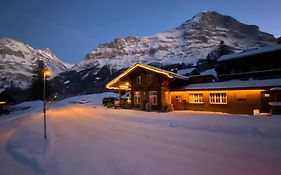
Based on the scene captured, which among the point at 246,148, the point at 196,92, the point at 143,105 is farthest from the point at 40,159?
the point at 143,105

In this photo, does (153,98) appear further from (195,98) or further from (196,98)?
(196,98)

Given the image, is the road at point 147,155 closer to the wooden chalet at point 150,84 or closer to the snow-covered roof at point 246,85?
the snow-covered roof at point 246,85

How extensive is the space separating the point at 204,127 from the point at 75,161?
10539 mm

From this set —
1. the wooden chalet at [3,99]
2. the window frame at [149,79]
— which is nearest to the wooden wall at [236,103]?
the window frame at [149,79]

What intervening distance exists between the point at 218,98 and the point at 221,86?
5.07 ft

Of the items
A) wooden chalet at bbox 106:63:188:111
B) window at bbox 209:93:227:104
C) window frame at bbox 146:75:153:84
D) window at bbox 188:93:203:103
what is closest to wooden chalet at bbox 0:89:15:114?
wooden chalet at bbox 106:63:188:111

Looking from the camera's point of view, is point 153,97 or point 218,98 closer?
point 218,98

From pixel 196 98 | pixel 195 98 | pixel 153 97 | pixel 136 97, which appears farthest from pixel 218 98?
pixel 136 97

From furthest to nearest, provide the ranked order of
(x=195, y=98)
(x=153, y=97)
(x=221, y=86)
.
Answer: (x=153, y=97) → (x=195, y=98) → (x=221, y=86)

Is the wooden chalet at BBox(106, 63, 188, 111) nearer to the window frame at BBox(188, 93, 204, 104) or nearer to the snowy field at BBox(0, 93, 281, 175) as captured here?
the window frame at BBox(188, 93, 204, 104)

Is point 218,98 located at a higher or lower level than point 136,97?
lower

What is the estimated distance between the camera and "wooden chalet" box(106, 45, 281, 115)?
2631cm

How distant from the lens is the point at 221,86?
29734 millimetres

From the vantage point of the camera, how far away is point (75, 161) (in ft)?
34.4
